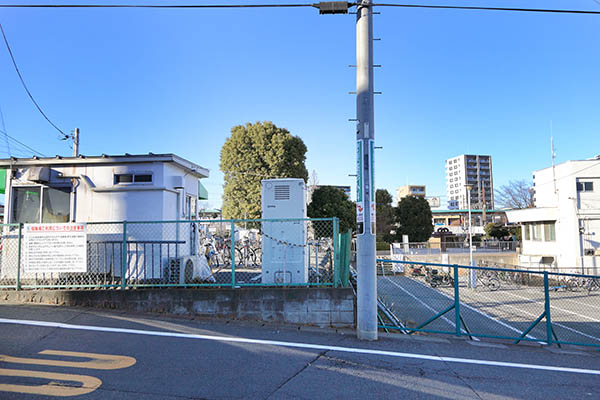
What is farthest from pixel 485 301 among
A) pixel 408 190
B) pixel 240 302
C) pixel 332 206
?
pixel 408 190

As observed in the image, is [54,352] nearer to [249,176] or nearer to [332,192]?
[249,176]

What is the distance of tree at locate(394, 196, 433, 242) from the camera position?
39.2m

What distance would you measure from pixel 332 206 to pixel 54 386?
26.4 meters

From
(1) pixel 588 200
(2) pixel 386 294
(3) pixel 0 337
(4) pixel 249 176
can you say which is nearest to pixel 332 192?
(4) pixel 249 176

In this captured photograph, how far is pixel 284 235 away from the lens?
7.42 metres

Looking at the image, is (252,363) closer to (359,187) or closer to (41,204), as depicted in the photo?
(359,187)

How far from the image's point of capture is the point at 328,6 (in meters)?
5.92

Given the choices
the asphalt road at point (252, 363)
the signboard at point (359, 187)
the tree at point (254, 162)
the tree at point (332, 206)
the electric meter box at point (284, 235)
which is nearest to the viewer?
the asphalt road at point (252, 363)

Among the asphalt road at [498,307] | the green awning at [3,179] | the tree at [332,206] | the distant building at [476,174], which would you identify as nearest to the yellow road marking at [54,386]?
the asphalt road at [498,307]

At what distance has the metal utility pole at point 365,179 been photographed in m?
5.71

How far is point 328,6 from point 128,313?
250 inches

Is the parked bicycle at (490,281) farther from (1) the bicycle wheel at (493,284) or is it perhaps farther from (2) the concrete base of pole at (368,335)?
(2) the concrete base of pole at (368,335)

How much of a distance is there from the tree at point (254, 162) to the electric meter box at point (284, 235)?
19409mm

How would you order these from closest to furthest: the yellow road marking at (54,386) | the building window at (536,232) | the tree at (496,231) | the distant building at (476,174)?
the yellow road marking at (54,386) < the building window at (536,232) < the tree at (496,231) < the distant building at (476,174)
